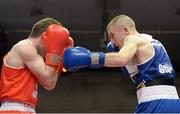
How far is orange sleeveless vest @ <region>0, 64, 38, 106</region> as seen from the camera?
8.49ft

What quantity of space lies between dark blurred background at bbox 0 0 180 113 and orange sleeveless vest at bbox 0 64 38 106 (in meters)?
3.74

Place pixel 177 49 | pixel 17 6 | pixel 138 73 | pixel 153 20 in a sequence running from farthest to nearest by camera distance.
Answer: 1. pixel 177 49
2. pixel 153 20
3. pixel 17 6
4. pixel 138 73

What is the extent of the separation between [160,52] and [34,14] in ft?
14.7

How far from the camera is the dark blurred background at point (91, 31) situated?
6.47m

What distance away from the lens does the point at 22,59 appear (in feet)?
8.66

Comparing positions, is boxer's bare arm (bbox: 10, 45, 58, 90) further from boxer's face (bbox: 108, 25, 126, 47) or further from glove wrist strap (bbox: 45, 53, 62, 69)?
boxer's face (bbox: 108, 25, 126, 47)

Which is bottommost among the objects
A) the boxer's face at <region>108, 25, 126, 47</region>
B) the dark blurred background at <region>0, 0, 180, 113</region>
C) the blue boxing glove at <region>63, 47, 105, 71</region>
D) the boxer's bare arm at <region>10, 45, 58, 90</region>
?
the dark blurred background at <region>0, 0, 180, 113</region>

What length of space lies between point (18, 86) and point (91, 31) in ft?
16.8

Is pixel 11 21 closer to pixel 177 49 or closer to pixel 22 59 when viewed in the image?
pixel 177 49

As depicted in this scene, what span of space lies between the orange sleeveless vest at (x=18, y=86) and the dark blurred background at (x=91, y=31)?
374 cm

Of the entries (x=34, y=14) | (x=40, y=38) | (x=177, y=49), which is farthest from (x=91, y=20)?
(x=40, y=38)

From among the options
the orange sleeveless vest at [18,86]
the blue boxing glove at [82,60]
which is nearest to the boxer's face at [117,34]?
the blue boxing glove at [82,60]

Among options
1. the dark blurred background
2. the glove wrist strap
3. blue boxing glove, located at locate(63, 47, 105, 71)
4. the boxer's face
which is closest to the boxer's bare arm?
the glove wrist strap

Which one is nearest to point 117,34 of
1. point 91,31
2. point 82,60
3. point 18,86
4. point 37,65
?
point 82,60
